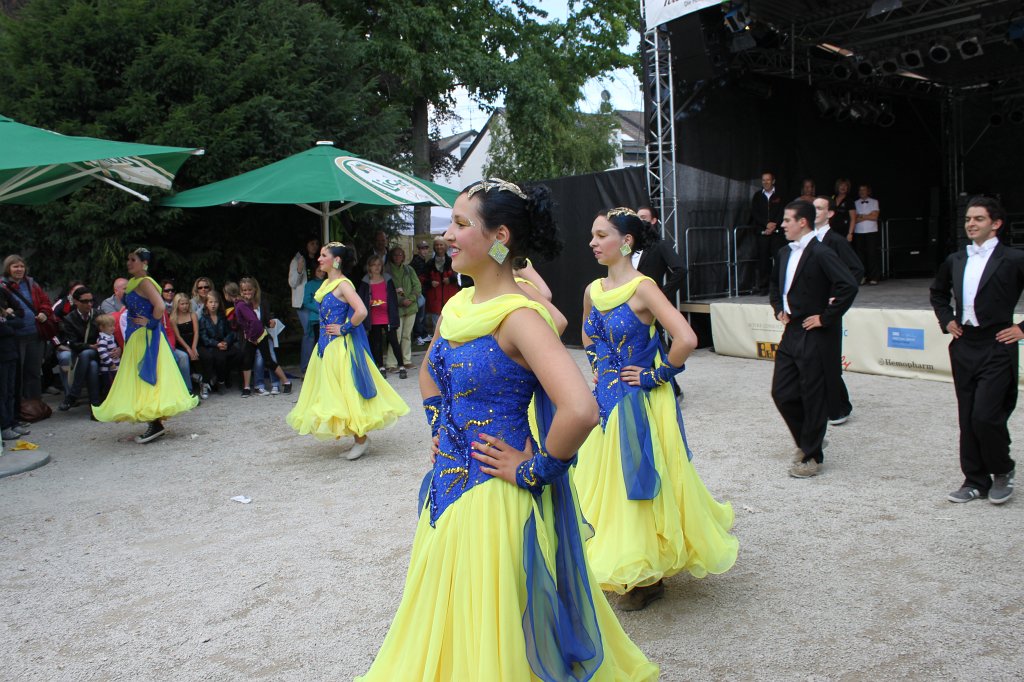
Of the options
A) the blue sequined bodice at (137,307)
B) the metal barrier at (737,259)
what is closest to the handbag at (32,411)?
the blue sequined bodice at (137,307)

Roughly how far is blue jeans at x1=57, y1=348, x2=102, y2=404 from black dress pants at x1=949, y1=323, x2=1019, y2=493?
29.4 ft

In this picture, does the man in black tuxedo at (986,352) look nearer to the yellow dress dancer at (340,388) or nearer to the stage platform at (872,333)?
the stage platform at (872,333)

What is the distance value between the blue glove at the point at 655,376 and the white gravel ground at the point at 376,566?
1065 mm

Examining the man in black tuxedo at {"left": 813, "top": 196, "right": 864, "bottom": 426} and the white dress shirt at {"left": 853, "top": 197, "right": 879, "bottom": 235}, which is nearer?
the man in black tuxedo at {"left": 813, "top": 196, "right": 864, "bottom": 426}

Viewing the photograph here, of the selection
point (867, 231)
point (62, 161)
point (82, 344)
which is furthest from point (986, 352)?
point (867, 231)

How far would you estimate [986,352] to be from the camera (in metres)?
5.38

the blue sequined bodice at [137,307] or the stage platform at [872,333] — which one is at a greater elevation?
the blue sequined bodice at [137,307]

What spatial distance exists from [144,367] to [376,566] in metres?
4.46

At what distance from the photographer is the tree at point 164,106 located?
1149 centimetres

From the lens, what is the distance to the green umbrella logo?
1100 centimetres

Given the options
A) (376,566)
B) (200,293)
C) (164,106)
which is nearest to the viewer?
(376,566)

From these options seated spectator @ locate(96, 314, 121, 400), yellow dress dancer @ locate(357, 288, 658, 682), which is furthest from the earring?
seated spectator @ locate(96, 314, 121, 400)

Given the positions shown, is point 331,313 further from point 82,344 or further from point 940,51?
point 940,51

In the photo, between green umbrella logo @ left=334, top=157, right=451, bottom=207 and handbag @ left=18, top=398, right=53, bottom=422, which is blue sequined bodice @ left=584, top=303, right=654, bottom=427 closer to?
green umbrella logo @ left=334, top=157, right=451, bottom=207
